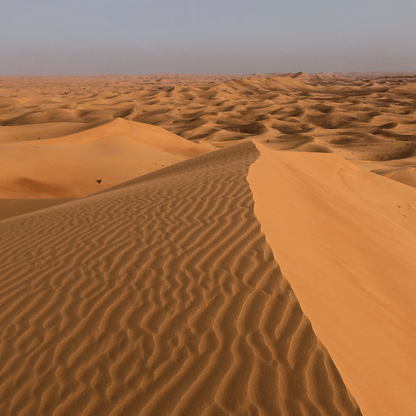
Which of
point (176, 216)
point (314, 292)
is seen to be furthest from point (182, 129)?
point (314, 292)

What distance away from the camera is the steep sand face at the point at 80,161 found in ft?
42.9

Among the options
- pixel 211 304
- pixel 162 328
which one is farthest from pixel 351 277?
pixel 162 328

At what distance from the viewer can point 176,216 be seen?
5.57 metres

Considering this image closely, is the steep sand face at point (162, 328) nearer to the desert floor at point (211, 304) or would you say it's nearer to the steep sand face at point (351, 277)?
the desert floor at point (211, 304)

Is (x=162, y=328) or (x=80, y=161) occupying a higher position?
(x=162, y=328)

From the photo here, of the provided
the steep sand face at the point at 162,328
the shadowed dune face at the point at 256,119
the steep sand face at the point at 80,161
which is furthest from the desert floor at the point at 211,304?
the shadowed dune face at the point at 256,119

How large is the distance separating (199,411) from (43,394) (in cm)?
119

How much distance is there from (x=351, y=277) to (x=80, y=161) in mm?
12810

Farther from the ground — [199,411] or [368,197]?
[199,411]

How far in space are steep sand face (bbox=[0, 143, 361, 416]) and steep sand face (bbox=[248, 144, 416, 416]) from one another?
0.20 metres

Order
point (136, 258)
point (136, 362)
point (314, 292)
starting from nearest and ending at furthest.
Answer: point (136, 362) < point (314, 292) < point (136, 258)

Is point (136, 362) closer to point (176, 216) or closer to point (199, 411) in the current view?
point (199, 411)

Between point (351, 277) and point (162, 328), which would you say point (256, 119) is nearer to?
point (351, 277)

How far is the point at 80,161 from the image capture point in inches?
598
